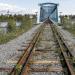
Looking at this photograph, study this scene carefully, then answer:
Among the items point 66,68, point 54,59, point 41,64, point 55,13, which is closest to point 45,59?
point 54,59

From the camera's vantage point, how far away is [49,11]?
74375 millimetres

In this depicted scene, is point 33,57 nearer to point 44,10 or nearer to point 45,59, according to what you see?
point 45,59

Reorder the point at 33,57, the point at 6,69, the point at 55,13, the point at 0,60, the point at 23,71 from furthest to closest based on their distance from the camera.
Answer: the point at 55,13
the point at 33,57
the point at 0,60
the point at 6,69
the point at 23,71

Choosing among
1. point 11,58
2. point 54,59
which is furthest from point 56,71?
point 11,58

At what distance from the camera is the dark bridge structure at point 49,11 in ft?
235

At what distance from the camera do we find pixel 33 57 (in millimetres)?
12172

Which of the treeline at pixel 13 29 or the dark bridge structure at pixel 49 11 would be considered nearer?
the treeline at pixel 13 29

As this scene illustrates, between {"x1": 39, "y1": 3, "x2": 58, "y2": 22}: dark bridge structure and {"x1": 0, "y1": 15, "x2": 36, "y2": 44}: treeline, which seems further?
{"x1": 39, "y1": 3, "x2": 58, "y2": 22}: dark bridge structure

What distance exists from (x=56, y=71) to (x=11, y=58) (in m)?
3.00

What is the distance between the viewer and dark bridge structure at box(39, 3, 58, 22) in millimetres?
71562

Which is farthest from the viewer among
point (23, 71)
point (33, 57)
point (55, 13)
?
point (55, 13)

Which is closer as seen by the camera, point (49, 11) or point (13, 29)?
point (13, 29)

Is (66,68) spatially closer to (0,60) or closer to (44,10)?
(0,60)

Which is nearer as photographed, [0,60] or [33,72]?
[33,72]
